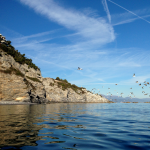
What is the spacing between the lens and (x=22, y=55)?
87188 mm

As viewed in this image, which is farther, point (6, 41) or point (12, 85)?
point (6, 41)

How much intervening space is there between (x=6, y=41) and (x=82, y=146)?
79.0 m

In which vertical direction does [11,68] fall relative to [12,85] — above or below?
above

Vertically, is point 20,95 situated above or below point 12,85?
below

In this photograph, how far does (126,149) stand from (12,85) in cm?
5556

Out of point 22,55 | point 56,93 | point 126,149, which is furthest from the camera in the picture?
point 56,93

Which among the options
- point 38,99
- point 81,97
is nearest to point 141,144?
point 38,99

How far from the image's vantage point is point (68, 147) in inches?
223

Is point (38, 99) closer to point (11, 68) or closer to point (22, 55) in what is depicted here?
point (11, 68)

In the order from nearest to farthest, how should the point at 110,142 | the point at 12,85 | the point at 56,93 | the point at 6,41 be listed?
the point at 110,142 < the point at 12,85 < the point at 6,41 < the point at 56,93

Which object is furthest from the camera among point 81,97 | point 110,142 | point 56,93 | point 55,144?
point 81,97

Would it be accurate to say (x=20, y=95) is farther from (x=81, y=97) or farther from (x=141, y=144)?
(x=81, y=97)

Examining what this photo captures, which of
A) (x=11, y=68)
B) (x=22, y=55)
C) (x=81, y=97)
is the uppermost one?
(x=22, y=55)

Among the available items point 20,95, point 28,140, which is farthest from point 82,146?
point 20,95
